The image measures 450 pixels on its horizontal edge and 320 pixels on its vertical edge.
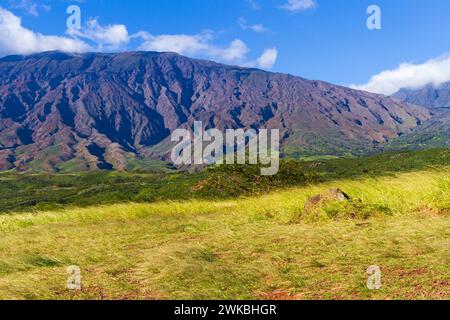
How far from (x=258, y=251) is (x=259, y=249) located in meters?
0.18

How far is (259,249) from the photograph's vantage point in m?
10.3

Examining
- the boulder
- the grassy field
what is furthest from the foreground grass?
the boulder

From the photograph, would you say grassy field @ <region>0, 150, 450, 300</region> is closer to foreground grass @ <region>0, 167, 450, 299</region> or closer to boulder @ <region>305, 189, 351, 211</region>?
foreground grass @ <region>0, 167, 450, 299</region>

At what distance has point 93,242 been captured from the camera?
12.8 metres

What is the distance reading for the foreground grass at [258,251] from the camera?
24.2 feet

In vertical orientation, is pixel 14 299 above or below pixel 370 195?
below

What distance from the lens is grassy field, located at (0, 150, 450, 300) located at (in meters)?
7.39

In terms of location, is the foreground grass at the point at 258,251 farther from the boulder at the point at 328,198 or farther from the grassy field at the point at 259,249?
the boulder at the point at 328,198

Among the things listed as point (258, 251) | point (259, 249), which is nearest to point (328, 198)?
point (259, 249)

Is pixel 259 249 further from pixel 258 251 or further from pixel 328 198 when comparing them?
pixel 328 198

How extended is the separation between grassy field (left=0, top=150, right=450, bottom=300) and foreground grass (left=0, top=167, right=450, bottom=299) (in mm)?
29
